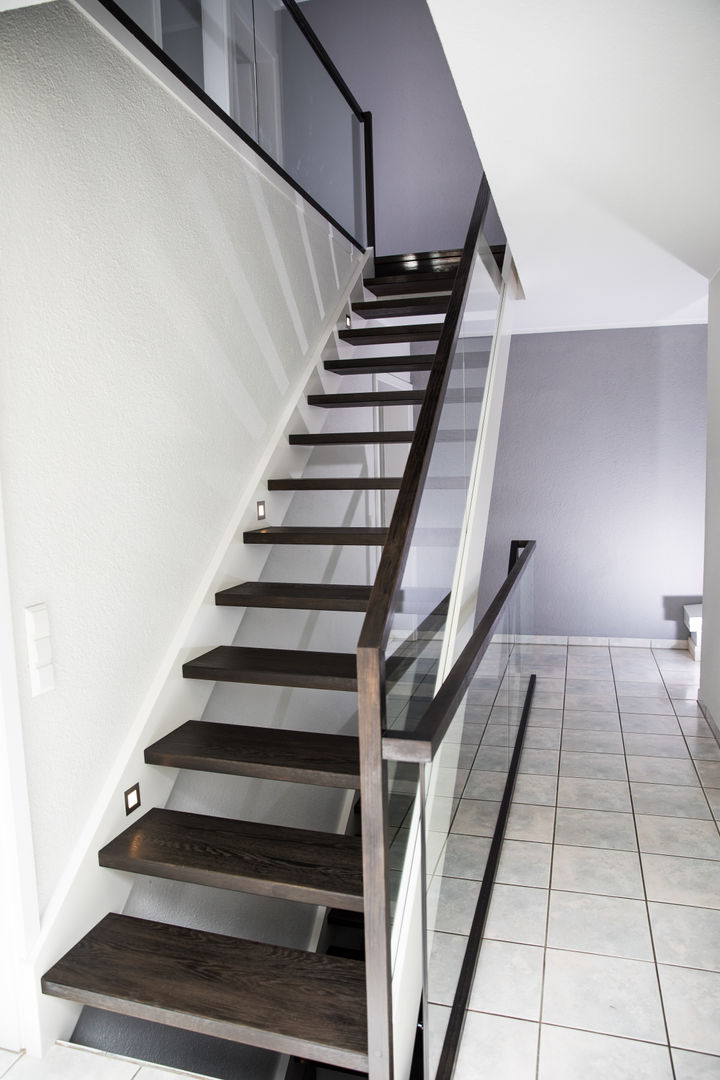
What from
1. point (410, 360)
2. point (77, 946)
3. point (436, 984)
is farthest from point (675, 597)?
point (77, 946)

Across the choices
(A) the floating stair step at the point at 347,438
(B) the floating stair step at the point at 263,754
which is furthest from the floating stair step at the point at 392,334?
(B) the floating stair step at the point at 263,754

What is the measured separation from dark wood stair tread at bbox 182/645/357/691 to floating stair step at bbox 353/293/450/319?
101 inches

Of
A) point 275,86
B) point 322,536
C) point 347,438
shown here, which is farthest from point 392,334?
point 322,536

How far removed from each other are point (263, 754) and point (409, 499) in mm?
1029

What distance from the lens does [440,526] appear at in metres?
2.55

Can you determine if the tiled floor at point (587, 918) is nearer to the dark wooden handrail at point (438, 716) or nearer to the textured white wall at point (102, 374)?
the dark wooden handrail at point (438, 716)

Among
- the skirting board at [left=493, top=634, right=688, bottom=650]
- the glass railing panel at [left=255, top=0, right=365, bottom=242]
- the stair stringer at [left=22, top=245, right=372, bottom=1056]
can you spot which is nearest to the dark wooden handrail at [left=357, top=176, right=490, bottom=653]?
the stair stringer at [left=22, top=245, right=372, bottom=1056]

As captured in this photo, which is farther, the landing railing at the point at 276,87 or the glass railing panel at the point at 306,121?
the glass railing panel at the point at 306,121

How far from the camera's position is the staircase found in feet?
5.95

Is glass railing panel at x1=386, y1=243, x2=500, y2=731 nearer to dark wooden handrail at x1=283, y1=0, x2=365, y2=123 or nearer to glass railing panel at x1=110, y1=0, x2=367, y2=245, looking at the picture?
glass railing panel at x1=110, y1=0, x2=367, y2=245

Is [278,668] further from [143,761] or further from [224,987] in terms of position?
[224,987]

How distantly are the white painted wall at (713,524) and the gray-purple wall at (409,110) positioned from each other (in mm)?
2982

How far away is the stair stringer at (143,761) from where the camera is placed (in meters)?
1.99

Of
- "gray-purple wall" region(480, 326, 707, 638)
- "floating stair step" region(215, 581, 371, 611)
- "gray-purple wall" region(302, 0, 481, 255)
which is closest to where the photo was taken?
"floating stair step" region(215, 581, 371, 611)
